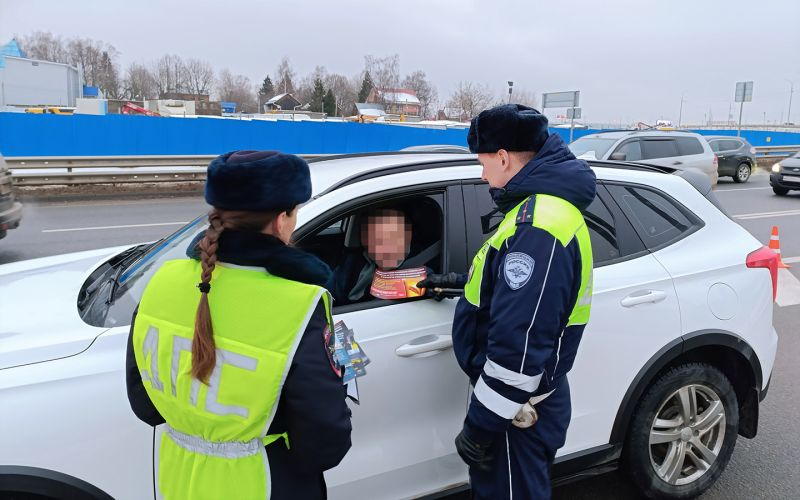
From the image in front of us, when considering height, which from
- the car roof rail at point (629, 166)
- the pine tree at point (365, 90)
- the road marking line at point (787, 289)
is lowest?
the road marking line at point (787, 289)

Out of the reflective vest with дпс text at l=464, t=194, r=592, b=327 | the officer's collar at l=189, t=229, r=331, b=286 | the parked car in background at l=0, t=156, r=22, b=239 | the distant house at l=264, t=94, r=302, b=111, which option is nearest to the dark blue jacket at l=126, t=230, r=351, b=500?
the officer's collar at l=189, t=229, r=331, b=286

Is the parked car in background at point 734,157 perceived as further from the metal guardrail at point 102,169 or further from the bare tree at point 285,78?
the bare tree at point 285,78

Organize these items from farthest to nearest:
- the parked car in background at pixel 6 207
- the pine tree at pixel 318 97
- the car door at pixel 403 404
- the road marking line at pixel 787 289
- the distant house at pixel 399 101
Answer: the pine tree at pixel 318 97 < the distant house at pixel 399 101 < the parked car in background at pixel 6 207 < the road marking line at pixel 787 289 < the car door at pixel 403 404

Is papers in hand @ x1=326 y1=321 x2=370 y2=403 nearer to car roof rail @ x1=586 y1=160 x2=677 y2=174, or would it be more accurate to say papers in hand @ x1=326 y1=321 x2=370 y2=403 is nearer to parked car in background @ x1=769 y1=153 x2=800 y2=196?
car roof rail @ x1=586 y1=160 x2=677 y2=174

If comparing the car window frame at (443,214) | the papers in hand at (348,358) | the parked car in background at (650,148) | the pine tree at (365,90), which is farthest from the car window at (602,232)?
the pine tree at (365,90)

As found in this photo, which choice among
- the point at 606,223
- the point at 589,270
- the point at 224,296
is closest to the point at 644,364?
the point at 606,223

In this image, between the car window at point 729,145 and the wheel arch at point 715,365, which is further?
the car window at point 729,145

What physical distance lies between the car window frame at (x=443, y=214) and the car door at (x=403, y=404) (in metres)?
0.01

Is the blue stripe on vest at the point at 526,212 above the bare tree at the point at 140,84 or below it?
below

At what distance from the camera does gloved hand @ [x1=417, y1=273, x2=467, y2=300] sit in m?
2.39

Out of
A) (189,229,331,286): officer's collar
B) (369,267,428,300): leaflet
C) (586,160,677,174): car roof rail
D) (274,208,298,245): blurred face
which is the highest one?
(586,160,677,174): car roof rail

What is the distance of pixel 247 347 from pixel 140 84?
98.4 m

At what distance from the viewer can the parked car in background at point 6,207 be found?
7.62 m

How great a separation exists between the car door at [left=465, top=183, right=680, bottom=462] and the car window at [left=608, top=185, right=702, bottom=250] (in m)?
0.13
